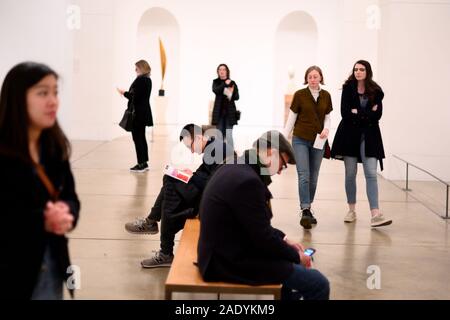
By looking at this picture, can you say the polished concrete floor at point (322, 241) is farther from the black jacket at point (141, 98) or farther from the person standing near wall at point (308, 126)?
the black jacket at point (141, 98)

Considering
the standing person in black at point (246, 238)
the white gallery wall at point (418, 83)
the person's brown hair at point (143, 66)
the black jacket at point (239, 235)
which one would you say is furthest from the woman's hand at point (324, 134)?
the person's brown hair at point (143, 66)

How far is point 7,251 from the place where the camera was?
8.66ft

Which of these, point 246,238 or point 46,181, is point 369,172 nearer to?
point 246,238

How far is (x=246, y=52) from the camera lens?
19.5 meters

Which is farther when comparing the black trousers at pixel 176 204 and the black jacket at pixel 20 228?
the black trousers at pixel 176 204

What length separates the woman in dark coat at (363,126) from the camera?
22.9ft

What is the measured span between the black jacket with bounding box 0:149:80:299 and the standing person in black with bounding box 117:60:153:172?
788 cm

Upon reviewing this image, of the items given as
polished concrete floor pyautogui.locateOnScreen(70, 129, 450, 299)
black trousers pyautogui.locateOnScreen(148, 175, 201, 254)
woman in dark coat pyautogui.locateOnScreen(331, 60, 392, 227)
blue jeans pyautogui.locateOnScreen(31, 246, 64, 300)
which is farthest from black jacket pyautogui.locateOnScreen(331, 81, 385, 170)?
blue jeans pyautogui.locateOnScreen(31, 246, 64, 300)

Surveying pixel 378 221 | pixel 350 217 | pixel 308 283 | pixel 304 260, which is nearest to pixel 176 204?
pixel 304 260

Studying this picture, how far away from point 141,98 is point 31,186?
7978mm

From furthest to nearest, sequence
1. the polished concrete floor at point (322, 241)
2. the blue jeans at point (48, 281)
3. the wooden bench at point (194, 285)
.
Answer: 1. the polished concrete floor at point (322, 241)
2. the wooden bench at point (194, 285)
3. the blue jeans at point (48, 281)

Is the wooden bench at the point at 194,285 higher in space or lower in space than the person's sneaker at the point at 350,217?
higher

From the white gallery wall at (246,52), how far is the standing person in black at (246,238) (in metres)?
7.14
